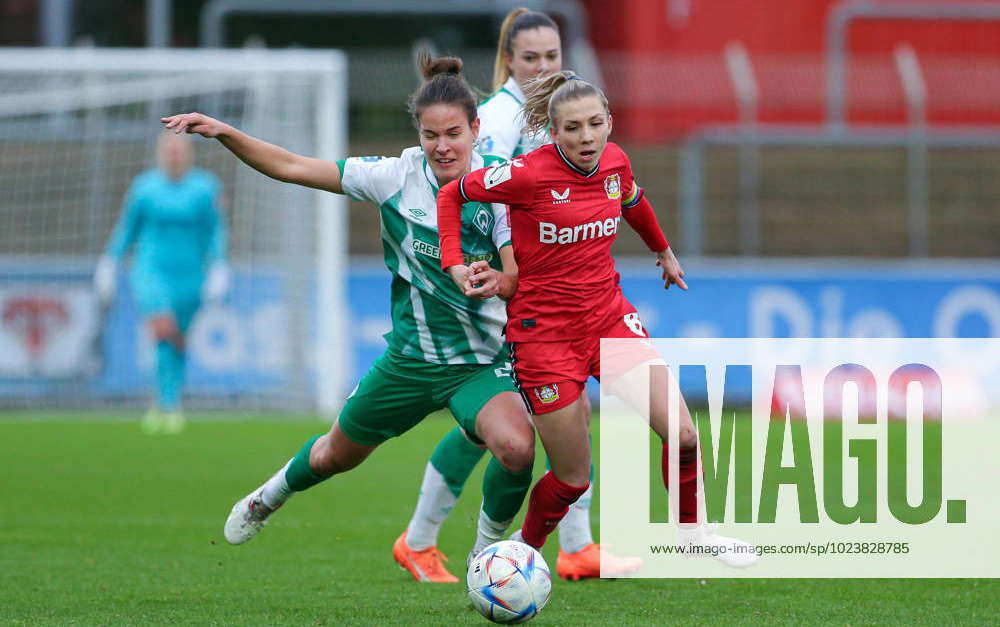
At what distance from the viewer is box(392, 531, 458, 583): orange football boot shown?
5.86m

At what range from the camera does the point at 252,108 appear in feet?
44.5

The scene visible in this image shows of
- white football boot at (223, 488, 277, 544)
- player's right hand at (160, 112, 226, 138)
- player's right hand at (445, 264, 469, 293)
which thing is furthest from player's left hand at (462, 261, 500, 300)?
white football boot at (223, 488, 277, 544)

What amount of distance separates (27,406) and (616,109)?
7.56m

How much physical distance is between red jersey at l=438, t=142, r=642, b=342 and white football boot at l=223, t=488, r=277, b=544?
4.49ft

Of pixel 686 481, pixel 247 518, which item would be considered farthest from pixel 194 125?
pixel 686 481

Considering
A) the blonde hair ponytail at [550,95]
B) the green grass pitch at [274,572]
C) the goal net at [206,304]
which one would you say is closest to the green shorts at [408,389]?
the green grass pitch at [274,572]

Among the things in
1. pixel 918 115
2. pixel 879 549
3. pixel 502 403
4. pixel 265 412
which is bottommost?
pixel 265 412

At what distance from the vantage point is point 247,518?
5.93 m

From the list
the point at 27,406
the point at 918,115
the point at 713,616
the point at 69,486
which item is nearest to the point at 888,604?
the point at 713,616

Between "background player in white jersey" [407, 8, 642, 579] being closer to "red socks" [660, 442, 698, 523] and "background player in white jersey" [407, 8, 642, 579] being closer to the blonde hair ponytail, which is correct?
the blonde hair ponytail

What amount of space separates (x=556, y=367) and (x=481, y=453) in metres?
1.09

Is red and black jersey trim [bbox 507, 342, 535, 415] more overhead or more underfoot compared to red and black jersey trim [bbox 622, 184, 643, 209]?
more underfoot

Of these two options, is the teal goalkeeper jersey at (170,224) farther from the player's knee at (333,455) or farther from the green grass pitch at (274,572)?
the player's knee at (333,455)

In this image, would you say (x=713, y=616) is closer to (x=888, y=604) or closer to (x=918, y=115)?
(x=888, y=604)
